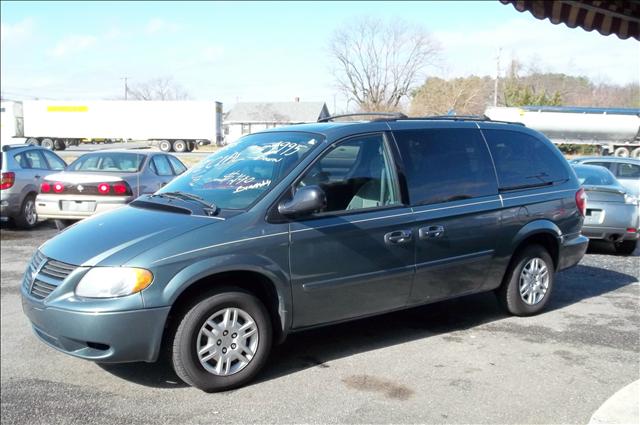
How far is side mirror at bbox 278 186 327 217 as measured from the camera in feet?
14.2

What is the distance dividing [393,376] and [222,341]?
49.6 inches

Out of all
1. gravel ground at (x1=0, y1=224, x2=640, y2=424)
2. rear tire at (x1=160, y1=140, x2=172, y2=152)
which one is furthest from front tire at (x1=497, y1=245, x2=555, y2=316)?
rear tire at (x1=160, y1=140, x2=172, y2=152)

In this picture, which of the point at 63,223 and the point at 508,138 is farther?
the point at 63,223

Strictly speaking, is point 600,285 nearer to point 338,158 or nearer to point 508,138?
point 508,138

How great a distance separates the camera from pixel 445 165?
530cm

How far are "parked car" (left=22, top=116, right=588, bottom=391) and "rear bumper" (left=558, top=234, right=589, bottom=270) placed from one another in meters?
0.02

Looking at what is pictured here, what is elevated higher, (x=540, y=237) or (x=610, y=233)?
(x=540, y=237)

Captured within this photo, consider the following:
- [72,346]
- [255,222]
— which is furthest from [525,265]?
[72,346]

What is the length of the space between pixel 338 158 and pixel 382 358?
5.27ft

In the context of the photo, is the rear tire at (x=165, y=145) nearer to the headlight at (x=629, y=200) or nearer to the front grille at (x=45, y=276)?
the headlight at (x=629, y=200)

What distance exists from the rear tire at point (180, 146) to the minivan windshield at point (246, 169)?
133 feet

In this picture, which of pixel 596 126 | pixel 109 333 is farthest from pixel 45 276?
pixel 596 126

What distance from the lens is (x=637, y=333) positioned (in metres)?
5.29

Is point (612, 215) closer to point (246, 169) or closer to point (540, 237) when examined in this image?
point (540, 237)
